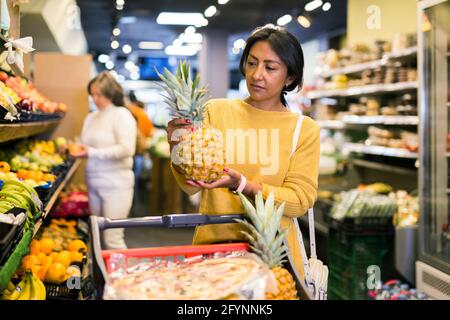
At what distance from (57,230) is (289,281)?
3150 millimetres

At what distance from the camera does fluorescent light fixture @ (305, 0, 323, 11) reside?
3771mm

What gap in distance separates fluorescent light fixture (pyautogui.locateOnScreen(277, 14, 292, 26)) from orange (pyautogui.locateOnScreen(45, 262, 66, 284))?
196 centimetres

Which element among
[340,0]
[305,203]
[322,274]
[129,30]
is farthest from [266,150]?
[129,30]

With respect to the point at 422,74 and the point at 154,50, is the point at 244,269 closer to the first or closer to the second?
the point at 422,74

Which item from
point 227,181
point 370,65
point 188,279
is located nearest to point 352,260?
point 370,65

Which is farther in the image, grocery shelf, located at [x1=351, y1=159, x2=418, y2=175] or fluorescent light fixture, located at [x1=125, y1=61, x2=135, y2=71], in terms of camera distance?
fluorescent light fixture, located at [x1=125, y1=61, x2=135, y2=71]

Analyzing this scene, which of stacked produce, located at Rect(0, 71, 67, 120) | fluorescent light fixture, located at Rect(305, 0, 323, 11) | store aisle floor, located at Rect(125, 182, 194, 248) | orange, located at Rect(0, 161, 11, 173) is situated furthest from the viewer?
store aisle floor, located at Rect(125, 182, 194, 248)

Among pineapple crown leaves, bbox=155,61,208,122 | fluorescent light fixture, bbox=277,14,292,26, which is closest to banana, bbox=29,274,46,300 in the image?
pineapple crown leaves, bbox=155,61,208,122

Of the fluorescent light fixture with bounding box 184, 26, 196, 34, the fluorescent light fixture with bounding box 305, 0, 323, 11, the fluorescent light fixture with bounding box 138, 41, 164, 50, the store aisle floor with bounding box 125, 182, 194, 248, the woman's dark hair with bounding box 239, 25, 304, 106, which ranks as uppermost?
the fluorescent light fixture with bounding box 184, 26, 196, 34

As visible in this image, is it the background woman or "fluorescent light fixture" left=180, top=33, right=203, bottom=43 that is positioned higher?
"fluorescent light fixture" left=180, top=33, right=203, bottom=43

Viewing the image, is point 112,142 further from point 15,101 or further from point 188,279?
point 188,279

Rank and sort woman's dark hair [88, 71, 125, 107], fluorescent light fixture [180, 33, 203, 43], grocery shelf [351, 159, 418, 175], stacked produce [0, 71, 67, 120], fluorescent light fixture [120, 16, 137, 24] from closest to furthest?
1. stacked produce [0, 71, 67, 120]
2. woman's dark hair [88, 71, 125, 107]
3. grocery shelf [351, 159, 418, 175]
4. fluorescent light fixture [120, 16, 137, 24]
5. fluorescent light fixture [180, 33, 203, 43]

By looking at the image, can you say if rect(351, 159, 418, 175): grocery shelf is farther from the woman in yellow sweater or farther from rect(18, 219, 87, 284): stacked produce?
the woman in yellow sweater

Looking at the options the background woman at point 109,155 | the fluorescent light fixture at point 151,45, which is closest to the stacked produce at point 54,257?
the background woman at point 109,155
